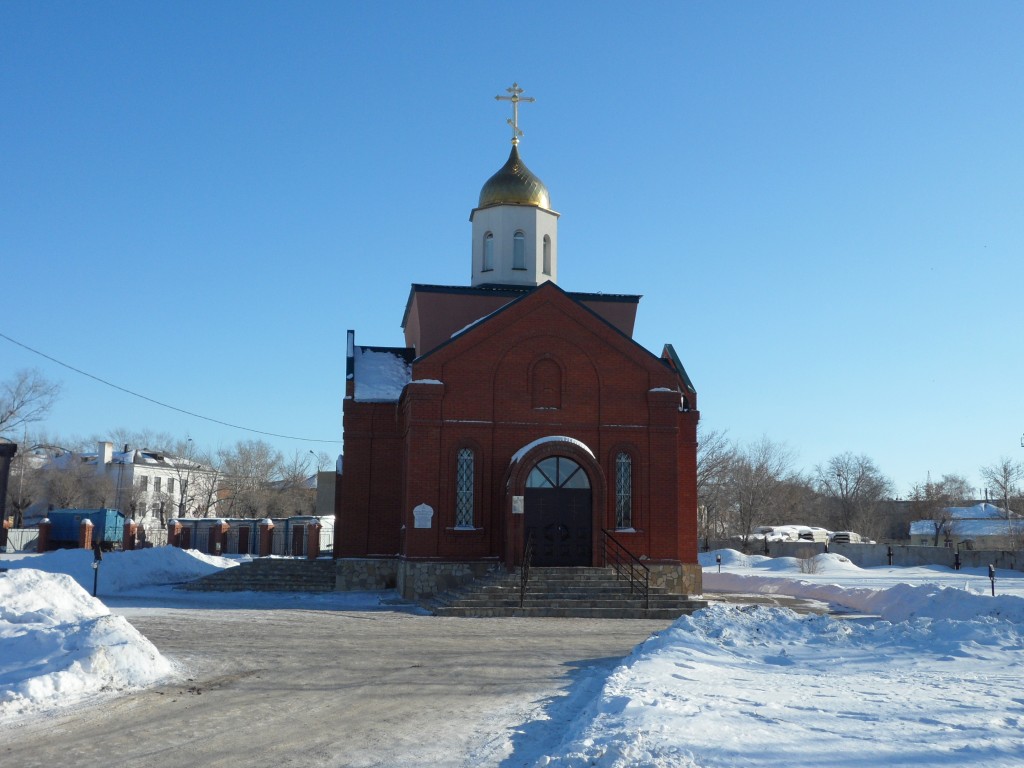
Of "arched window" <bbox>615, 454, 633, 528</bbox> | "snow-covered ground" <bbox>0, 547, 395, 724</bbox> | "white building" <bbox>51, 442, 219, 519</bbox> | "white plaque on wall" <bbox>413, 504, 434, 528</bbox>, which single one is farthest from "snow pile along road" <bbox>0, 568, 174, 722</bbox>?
"white building" <bbox>51, 442, 219, 519</bbox>

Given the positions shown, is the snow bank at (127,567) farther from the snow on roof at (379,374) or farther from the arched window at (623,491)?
the arched window at (623,491)

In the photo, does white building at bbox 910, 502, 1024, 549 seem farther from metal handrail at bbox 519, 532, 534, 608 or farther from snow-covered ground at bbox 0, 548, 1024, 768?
snow-covered ground at bbox 0, 548, 1024, 768

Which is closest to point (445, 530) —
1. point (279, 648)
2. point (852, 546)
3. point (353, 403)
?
point (353, 403)

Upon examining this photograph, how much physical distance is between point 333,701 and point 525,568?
11.4 meters

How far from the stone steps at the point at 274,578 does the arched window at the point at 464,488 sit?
16.5ft

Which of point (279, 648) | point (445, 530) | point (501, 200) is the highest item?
point (501, 200)

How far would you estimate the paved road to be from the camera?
7.35m

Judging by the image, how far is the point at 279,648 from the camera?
13.5 meters

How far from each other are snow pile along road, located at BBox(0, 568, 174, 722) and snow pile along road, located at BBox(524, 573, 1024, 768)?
493cm

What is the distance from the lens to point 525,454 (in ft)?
75.2

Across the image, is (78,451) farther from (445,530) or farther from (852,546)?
(445,530)

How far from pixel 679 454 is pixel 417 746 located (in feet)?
62.8

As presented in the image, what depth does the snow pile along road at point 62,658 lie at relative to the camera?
888 centimetres

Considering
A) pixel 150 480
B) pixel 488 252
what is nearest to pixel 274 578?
pixel 488 252
